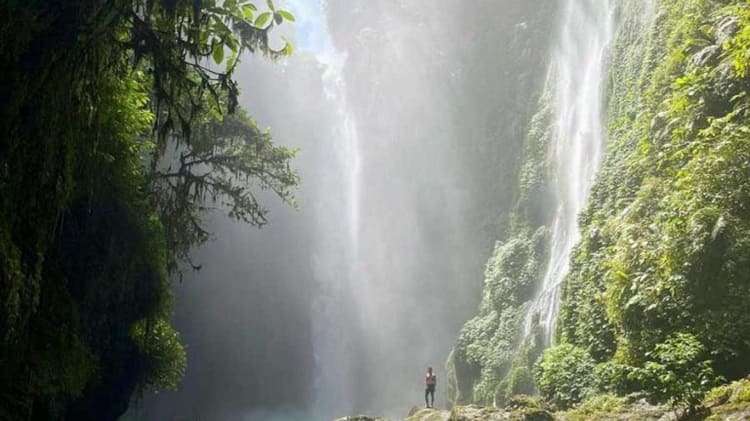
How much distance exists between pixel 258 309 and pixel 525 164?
25.4 m

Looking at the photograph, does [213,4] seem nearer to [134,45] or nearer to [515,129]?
[134,45]

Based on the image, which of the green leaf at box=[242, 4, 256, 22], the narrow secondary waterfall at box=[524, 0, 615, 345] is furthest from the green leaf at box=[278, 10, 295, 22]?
the narrow secondary waterfall at box=[524, 0, 615, 345]

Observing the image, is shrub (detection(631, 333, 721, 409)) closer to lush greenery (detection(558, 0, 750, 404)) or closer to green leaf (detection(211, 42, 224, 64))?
lush greenery (detection(558, 0, 750, 404))

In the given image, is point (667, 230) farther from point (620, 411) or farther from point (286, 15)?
point (286, 15)

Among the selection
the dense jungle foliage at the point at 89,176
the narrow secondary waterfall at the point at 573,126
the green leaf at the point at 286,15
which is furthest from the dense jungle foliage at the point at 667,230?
the dense jungle foliage at the point at 89,176

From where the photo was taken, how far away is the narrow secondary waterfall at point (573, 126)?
20.0 m

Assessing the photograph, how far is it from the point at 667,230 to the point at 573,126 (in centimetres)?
1477

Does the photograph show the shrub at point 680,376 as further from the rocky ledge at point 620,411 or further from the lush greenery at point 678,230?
the rocky ledge at point 620,411

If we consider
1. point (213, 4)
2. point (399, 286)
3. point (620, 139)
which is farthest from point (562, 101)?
point (213, 4)

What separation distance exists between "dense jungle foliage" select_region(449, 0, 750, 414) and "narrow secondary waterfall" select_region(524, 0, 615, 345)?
2032 mm

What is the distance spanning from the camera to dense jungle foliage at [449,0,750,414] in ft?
26.6

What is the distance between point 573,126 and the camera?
917 inches

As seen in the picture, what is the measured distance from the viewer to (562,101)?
25.6m

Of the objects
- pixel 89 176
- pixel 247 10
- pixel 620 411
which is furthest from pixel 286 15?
pixel 620 411
